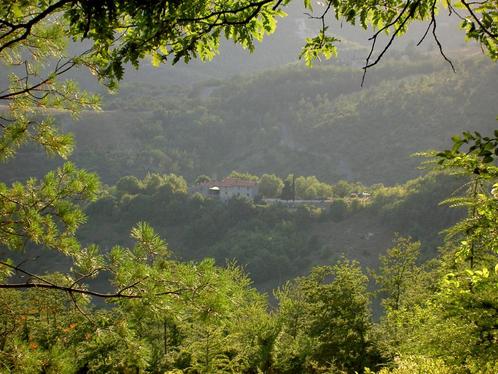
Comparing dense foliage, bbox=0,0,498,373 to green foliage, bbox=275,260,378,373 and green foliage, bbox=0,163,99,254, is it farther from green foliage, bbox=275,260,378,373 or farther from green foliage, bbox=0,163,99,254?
green foliage, bbox=275,260,378,373

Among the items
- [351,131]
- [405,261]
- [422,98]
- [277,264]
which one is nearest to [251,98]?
[351,131]

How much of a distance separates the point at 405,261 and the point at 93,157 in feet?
233

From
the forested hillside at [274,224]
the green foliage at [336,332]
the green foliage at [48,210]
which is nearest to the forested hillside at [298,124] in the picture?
the forested hillside at [274,224]

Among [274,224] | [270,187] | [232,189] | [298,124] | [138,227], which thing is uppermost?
[138,227]

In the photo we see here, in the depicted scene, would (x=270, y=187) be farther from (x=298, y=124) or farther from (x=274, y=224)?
(x=298, y=124)

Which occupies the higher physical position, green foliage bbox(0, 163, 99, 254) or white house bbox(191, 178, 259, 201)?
green foliage bbox(0, 163, 99, 254)

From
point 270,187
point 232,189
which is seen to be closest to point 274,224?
point 270,187

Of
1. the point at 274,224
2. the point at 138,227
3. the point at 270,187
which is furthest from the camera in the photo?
the point at 270,187

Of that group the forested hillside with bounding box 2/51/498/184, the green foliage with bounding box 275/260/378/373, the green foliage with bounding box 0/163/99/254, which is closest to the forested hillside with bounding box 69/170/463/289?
the forested hillside with bounding box 2/51/498/184

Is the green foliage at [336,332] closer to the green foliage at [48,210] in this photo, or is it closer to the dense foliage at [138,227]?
the dense foliage at [138,227]

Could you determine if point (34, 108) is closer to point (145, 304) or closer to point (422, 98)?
point (145, 304)

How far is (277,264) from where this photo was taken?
45.8 metres

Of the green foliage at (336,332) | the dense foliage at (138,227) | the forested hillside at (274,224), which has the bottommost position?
the forested hillside at (274,224)

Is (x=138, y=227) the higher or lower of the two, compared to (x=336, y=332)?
higher
